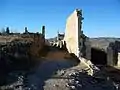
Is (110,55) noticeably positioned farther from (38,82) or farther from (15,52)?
(38,82)

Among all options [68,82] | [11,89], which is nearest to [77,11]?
[68,82]

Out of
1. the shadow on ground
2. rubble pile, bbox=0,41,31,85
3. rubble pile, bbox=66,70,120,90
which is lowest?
rubble pile, bbox=66,70,120,90

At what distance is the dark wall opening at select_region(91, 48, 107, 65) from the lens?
29.8 m

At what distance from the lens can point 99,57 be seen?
30.7 m

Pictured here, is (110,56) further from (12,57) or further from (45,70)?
(12,57)

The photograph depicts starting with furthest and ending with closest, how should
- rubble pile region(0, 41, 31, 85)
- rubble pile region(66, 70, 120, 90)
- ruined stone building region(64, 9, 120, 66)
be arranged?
ruined stone building region(64, 9, 120, 66) → rubble pile region(0, 41, 31, 85) → rubble pile region(66, 70, 120, 90)

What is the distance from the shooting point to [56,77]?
19.9m

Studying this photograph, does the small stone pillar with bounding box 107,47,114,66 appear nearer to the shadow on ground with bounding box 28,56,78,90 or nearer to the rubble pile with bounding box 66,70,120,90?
the shadow on ground with bounding box 28,56,78,90

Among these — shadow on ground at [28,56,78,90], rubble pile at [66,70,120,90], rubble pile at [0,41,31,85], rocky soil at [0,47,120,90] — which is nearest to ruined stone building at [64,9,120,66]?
shadow on ground at [28,56,78,90]

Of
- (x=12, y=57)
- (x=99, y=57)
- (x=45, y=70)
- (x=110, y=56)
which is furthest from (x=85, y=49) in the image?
(x=12, y=57)

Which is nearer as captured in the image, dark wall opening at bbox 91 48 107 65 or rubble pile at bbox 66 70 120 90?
rubble pile at bbox 66 70 120 90

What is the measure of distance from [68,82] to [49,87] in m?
1.60

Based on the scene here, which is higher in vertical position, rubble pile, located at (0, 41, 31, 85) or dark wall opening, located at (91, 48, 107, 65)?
rubble pile, located at (0, 41, 31, 85)

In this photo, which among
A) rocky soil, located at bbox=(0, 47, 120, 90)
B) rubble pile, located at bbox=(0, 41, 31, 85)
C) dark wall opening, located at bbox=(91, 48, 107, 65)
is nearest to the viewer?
rocky soil, located at bbox=(0, 47, 120, 90)
